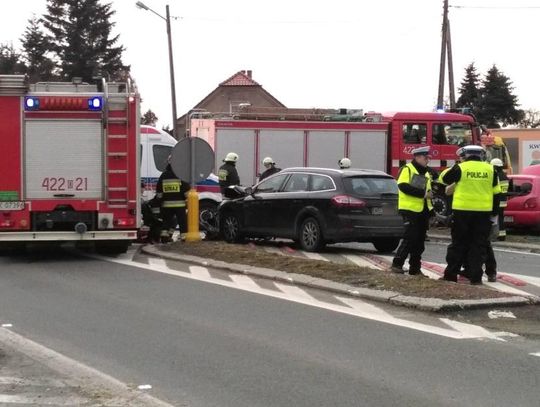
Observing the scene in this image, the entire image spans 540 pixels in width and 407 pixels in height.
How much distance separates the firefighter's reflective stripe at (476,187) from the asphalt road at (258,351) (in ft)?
8.17

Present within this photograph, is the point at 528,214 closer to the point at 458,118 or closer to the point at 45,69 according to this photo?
the point at 458,118

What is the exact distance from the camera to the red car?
1627 cm

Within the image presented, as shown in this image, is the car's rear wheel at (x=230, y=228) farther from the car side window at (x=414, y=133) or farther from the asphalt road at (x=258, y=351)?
the car side window at (x=414, y=133)

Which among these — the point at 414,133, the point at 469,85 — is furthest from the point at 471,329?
the point at 469,85

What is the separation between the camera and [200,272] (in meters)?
10.8

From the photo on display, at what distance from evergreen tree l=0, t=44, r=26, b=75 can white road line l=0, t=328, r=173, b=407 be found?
2371 inches

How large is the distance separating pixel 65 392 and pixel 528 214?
1340 centimetres

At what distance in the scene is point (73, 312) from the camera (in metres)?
7.95

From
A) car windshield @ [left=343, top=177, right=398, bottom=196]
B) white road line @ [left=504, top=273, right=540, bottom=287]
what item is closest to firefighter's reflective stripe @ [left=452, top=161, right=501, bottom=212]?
white road line @ [left=504, top=273, right=540, bottom=287]

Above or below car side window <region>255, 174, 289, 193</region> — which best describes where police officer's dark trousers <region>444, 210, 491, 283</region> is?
below

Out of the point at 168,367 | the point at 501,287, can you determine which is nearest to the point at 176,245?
the point at 501,287

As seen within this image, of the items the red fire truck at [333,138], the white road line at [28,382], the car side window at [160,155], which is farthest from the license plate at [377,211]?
the white road line at [28,382]

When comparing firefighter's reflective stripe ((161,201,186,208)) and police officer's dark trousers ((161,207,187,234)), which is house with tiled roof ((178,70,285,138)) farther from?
firefighter's reflective stripe ((161,201,186,208))

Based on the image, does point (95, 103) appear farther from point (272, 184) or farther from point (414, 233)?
point (414, 233)
